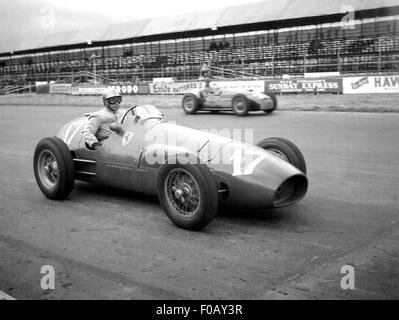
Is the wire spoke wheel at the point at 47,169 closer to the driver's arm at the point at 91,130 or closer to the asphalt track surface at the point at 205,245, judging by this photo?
the asphalt track surface at the point at 205,245

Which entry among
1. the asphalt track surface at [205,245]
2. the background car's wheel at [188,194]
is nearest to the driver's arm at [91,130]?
the asphalt track surface at [205,245]

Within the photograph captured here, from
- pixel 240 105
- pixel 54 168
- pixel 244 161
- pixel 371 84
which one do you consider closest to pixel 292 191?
pixel 244 161

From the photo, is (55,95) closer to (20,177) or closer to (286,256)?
(20,177)

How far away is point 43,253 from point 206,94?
13306 millimetres

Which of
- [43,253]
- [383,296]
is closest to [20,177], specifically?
[43,253]

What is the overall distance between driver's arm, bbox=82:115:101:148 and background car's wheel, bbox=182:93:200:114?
1120cm

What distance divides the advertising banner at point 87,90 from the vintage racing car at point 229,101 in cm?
1278

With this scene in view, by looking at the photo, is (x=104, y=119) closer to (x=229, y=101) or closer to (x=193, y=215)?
(x=193, y=215)

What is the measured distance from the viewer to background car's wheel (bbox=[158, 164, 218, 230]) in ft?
13.6

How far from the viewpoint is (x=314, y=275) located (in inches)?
133

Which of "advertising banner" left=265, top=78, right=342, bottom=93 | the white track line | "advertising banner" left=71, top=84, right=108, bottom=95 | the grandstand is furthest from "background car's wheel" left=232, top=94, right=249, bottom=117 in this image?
"advertising banner" left=71, top=84, right=108, bottom=95

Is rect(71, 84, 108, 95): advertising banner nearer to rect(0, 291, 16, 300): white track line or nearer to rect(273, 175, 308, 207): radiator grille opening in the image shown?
rect(273, 175, 308, 207): radiator grille opening

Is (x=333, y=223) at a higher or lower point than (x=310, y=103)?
lower

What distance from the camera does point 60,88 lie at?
32812 millimetres
